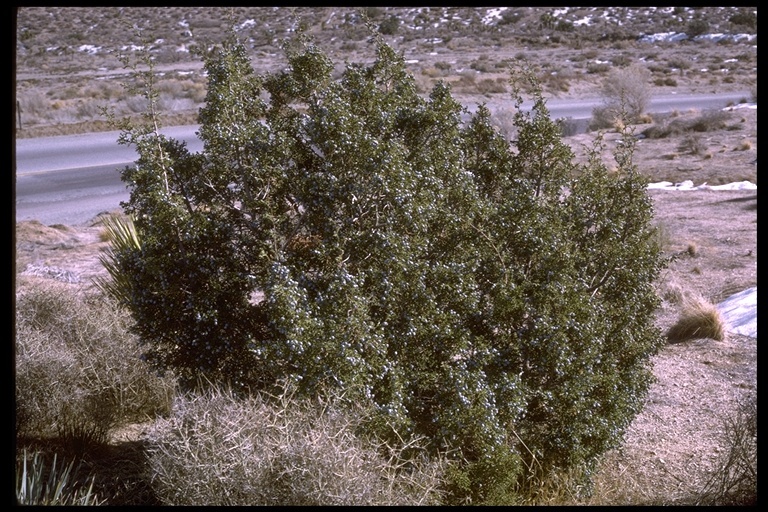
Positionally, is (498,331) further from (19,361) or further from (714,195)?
(714,195)

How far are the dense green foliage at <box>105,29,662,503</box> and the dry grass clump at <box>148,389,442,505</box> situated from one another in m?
0.21

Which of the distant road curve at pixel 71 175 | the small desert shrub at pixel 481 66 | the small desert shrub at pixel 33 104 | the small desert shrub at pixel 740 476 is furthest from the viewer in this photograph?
the small desert shrub at pixel 481 66

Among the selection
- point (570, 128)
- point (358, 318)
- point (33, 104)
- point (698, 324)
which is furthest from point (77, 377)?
point (33, 104)

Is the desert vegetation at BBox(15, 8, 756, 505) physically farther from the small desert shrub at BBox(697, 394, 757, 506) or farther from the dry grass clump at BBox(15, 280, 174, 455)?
the dry grass clump at BBox(15, 280, 174, 455)

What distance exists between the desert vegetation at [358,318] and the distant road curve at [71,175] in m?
7.68

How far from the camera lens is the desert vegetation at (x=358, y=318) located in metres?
4.88

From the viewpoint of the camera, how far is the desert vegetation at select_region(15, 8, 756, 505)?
4.88 metres

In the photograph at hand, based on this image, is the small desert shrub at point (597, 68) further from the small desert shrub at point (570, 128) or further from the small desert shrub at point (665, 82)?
the small desert shrub at point (570, 128)

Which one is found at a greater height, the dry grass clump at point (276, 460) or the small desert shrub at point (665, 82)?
the dry grass clump at point (276, 460)

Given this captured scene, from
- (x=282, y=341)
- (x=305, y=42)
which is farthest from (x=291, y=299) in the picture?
(x=305, y=42)

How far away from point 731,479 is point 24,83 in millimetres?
41214

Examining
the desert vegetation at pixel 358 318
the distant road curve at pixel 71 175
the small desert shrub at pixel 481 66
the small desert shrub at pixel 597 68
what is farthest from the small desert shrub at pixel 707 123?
the desert vegetation at pixel 358 318

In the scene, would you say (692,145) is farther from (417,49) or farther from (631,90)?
(417,49)

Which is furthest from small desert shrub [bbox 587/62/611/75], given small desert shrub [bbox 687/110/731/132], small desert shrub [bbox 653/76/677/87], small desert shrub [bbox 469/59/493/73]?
small desert shrub [bbox 687/110/731/132]
